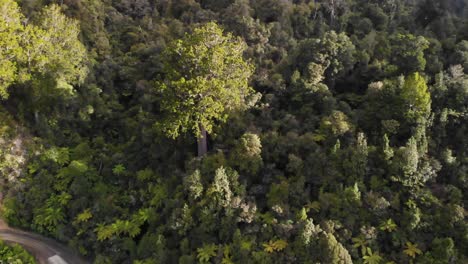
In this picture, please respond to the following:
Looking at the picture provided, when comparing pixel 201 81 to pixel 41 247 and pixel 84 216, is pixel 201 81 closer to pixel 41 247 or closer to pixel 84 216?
pixel 84 216

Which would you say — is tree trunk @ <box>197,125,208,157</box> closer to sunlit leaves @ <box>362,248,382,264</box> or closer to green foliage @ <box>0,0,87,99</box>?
sunlit leaves @ <box>362,248,382,264</box>

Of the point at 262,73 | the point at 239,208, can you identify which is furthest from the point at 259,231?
the point at 262,73

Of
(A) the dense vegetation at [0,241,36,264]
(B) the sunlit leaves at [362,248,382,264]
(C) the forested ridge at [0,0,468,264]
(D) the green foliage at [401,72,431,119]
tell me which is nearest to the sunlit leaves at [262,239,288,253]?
(C) the forested ridge at [0,0,468,264]

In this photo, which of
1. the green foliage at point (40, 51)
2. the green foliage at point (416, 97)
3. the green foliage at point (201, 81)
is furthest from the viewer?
the green foliage at point (40, 51)

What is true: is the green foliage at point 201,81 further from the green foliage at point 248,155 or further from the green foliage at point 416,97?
the green foliage at point 416,97

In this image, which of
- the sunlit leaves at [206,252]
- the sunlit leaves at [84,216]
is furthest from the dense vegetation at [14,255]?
the sunlit leaves at [206,252]

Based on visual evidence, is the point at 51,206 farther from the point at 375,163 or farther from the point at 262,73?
the point at 375,163
